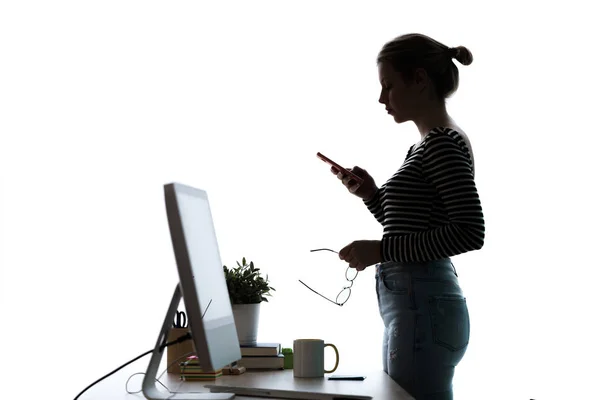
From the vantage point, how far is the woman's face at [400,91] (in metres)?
1.67

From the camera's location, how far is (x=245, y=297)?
1882 mm

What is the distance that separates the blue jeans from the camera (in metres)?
1.45

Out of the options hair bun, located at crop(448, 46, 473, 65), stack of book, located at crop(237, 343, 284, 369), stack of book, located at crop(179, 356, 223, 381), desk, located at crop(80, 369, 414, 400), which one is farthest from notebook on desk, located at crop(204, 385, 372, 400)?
hair bun, located at crop(448, 46, 473, 65)

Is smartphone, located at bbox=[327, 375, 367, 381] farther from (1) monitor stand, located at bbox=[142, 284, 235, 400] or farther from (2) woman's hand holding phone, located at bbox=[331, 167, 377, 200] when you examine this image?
(2) woman's hand holding phone, located at bbox=[331, 167, 377, 200]

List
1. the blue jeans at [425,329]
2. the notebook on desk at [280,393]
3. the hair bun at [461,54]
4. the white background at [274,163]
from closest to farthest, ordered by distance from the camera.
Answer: the notebook on desk at [280,393] → the blue jeans at [425,329] → the hair bun at [461,54] → the white background at [274,163]

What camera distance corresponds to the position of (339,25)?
2.79m

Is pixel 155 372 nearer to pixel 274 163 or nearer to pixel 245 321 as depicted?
pixel 245 321

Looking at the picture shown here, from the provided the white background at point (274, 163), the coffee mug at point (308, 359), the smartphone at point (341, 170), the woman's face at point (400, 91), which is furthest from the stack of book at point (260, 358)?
the white background at point (274, 163)

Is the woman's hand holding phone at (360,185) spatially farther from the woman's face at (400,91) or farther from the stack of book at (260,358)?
the stack of book at (260,358)

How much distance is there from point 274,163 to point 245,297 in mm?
1020

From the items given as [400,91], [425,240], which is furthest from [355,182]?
[425,240]

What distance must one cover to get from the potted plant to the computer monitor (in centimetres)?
38

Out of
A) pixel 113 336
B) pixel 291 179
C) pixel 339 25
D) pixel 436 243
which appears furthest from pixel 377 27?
pixel 113 336

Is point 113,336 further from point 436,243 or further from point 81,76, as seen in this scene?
point 436,243
